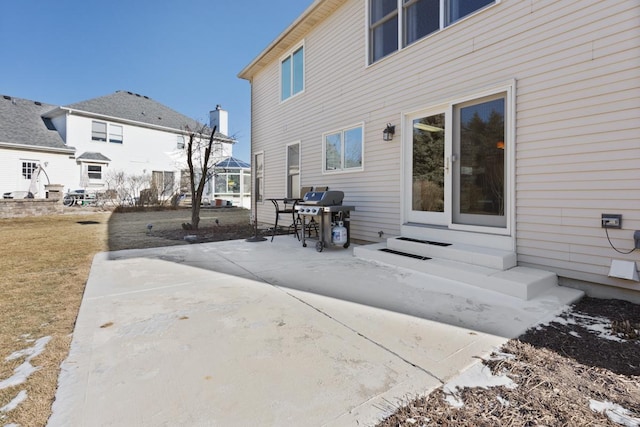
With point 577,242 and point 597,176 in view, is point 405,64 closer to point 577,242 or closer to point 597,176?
point 597,176

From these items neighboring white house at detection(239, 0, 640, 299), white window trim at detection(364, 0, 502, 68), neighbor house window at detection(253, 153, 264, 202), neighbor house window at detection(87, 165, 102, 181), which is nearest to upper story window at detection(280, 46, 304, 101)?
neighboring white house at detection(239, 0, 640, 299)

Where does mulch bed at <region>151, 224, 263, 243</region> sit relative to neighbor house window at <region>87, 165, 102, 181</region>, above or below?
below

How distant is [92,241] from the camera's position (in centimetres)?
660

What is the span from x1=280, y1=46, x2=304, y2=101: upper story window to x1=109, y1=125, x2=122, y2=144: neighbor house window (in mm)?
15011

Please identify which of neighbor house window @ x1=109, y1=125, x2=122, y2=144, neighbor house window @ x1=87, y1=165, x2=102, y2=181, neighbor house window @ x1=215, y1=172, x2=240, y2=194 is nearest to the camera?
neighbor house window @ x1=87, y1=165, x2=102, y2=181

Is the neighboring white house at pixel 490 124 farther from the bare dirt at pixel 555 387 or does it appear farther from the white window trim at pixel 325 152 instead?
the bare dirt at pixel 555 387

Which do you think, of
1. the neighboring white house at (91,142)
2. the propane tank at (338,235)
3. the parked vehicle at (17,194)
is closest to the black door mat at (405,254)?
the propane tank at (338,235)

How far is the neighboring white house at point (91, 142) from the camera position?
15.9 meters

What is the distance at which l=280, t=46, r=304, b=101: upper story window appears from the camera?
812 centimetres

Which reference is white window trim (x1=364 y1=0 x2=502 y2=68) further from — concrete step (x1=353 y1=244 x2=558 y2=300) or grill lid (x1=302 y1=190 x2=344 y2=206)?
concrete step (x1=353 y1=244 x2=558 y2=300)

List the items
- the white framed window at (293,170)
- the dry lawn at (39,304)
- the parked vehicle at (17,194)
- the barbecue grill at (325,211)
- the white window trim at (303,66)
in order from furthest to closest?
1. the parked vehicle at (17,194)
2. the white framed window at (293,170)
3. the white window trim at (303,66)
4. the barbecue grill at (325,211)
5. the dry lawn at (39,304)

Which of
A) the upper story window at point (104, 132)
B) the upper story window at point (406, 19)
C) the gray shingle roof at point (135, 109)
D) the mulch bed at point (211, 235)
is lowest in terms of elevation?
the mulch bed at point (211, 235)

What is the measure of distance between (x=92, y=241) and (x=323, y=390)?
6.92 metres

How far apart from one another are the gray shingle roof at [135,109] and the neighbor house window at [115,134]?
2.14 feet
